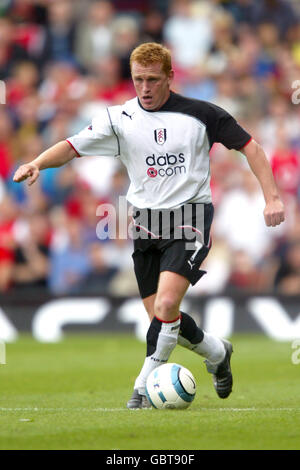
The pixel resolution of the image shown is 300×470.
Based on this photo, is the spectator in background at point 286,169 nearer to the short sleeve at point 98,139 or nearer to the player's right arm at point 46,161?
the short sleeve at point 98,139

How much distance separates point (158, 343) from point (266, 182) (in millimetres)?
1439

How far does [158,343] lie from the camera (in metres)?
7.22

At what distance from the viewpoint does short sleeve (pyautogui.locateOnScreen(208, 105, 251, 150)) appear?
726cm

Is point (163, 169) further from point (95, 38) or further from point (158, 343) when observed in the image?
point (95, 38)

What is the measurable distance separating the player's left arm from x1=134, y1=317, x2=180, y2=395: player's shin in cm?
106

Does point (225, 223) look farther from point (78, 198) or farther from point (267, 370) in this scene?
point (267, 370)

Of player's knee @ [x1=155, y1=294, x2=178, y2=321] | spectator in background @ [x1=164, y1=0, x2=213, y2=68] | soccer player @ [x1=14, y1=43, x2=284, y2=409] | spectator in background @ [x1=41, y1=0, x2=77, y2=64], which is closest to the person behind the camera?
player's knee @ [x1=155, y1=294, x2=178, y2=321]

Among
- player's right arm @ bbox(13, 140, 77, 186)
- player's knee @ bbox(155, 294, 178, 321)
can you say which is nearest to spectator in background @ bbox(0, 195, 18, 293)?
player's right arm @ bbox(13, 140, 77, 186)

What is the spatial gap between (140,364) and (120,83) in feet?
23.6

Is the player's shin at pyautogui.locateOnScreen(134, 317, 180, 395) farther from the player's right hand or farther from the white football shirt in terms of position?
the player's right hand

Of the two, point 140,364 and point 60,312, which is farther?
point 60,312

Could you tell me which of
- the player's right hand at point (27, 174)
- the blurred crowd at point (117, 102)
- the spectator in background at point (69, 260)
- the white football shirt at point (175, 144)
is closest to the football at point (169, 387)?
the white football shirt at point (175, 144)
